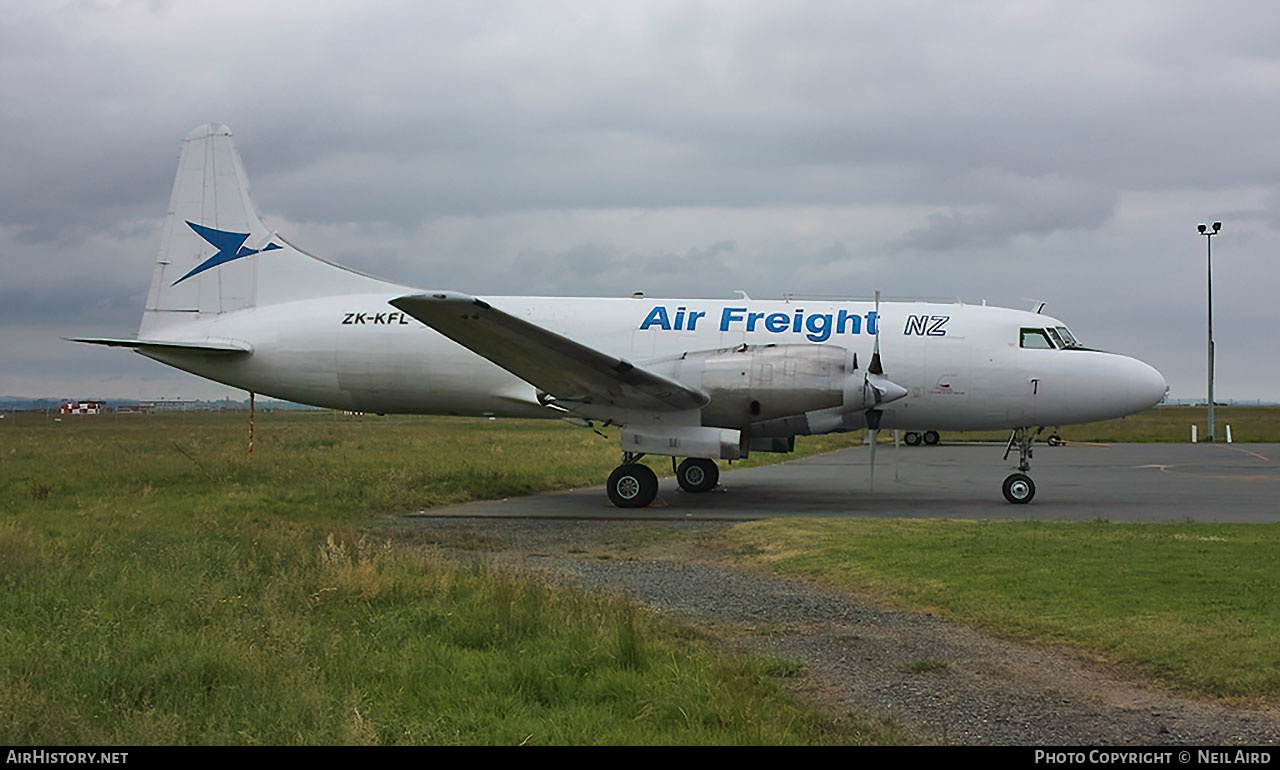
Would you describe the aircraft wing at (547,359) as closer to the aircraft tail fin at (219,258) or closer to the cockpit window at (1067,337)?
the aircraft tail fin at (219,258)

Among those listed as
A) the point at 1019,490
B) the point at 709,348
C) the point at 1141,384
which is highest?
the point at 709,348

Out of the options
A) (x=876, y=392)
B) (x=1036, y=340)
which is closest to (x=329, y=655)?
(x=876, y=392)

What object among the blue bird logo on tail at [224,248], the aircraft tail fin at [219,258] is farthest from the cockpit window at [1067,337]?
the blue bird logo on tail at [224,248]

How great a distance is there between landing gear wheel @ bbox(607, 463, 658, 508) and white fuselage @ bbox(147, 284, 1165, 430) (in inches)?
75.1

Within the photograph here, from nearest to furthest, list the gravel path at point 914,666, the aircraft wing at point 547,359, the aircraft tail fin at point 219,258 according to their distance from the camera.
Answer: the gravel path at point 914,666
the aircraft wing at point 547,359
the aircraft tail fin at point 219,258

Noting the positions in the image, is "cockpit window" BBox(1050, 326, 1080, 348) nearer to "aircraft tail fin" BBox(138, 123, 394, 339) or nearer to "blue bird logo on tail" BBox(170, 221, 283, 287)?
"aircraft tail fin" BBox(138, 123, 394, 339)

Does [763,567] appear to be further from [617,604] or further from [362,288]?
[362,288]

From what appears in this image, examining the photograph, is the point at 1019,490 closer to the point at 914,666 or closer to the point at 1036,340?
the point at 1036,340

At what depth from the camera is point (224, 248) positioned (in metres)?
21.2

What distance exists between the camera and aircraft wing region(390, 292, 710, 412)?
1589cm

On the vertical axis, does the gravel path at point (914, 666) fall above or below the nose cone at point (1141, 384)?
below

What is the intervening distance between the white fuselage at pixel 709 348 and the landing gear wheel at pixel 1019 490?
110 cm

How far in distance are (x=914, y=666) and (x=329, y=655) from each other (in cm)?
392

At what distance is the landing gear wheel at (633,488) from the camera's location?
1838 centimetres
